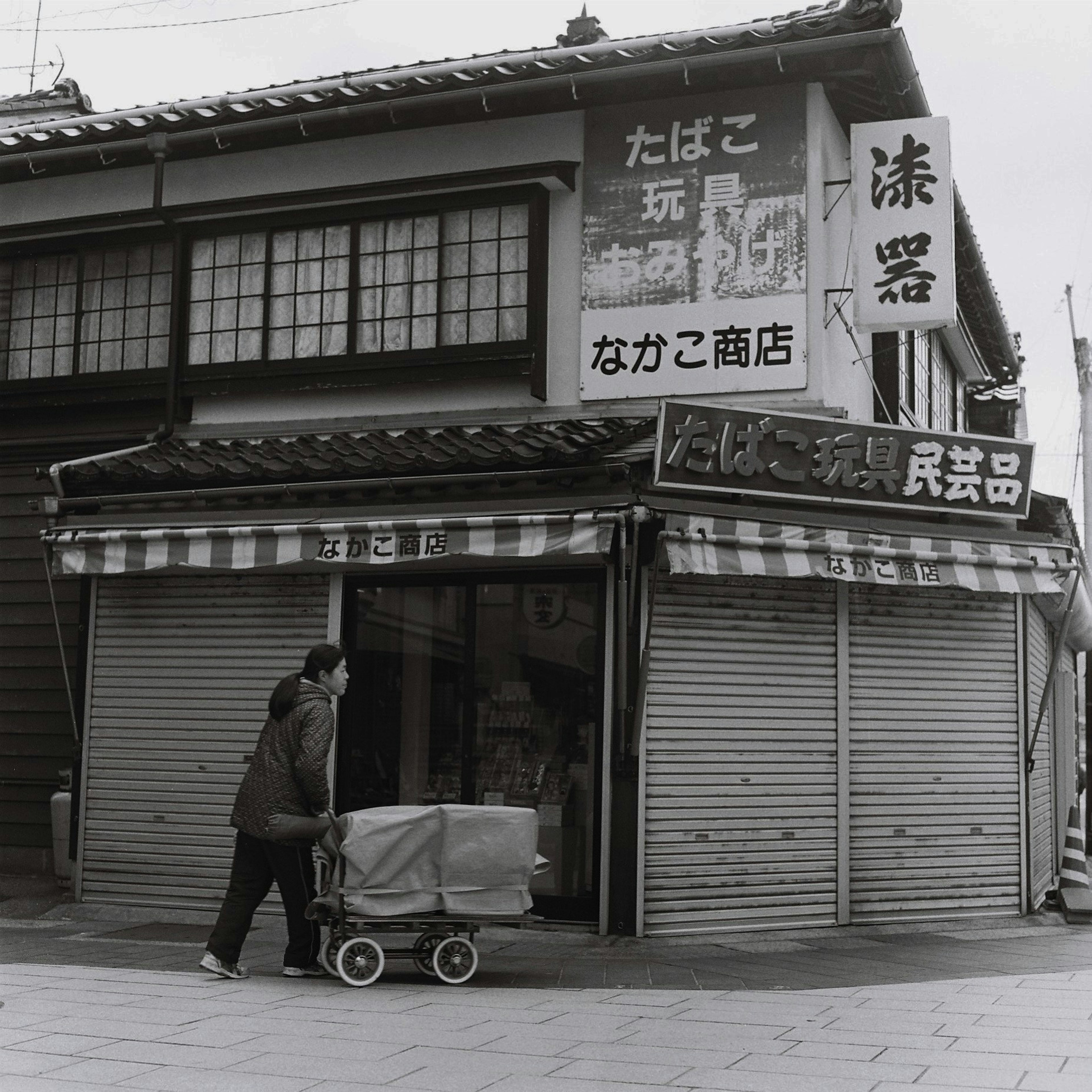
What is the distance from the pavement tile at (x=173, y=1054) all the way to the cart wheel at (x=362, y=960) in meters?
1.83

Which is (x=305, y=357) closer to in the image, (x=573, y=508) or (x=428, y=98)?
(x=428, y=98)

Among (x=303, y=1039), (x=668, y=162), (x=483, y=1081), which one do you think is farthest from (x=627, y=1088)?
(x=668, y=162)

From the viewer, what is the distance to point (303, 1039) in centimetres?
672

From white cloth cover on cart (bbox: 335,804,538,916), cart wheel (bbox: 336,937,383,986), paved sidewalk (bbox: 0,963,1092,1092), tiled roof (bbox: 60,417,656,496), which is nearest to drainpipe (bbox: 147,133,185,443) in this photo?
tiled roof (bbox: 60,417,656,496)

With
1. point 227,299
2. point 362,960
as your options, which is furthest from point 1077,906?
point 227,299

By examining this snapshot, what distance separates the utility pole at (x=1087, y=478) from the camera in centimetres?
2102

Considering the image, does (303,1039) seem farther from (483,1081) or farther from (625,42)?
(625,42)

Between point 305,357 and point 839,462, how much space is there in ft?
17.1

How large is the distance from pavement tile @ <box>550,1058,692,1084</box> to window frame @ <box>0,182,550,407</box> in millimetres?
6668

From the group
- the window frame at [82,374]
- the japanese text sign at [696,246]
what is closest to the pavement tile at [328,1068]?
the japanese text sign at [696,246]

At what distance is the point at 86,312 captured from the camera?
13.9 meters

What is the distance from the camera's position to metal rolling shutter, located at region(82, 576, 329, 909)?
11.8 metres

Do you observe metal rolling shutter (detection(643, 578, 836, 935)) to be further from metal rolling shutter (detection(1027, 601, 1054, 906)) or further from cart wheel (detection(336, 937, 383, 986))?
cart wheel (detection(336, 937, 383, 986))

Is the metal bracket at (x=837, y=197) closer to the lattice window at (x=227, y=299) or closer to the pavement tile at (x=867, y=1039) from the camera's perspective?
the lattice window at (x=227, y=299)
